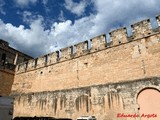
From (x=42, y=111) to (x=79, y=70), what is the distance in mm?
3724

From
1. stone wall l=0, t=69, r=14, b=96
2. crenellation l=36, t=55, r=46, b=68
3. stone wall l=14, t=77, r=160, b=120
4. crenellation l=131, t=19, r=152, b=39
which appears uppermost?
crenellation l=131, t=19, r=152, b=39

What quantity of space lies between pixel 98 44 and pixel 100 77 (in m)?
2.28

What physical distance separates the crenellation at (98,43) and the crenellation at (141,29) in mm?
2050

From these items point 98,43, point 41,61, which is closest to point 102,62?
point 98,43

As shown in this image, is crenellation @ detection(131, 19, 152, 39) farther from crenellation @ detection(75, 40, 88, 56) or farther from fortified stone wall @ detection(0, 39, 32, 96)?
fortified stone wall @ detection(0, 39, 32, 96)

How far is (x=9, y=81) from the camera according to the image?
16.6m

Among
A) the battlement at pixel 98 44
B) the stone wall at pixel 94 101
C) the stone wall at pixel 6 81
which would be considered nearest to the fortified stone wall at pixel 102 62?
the battlement at pixel 98 44

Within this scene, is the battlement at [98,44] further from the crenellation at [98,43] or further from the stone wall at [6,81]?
the stone wall at [6,81]

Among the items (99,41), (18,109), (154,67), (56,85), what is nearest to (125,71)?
(154,67)

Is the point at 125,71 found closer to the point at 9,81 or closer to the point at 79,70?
the point at 79,70

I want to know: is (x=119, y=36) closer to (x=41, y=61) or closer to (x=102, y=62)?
(x=102, y=62)

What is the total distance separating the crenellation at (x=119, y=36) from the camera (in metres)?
10.4

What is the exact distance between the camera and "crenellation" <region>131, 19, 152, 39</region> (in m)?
9.62

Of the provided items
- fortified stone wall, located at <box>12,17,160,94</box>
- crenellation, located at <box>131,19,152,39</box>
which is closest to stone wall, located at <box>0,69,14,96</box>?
fortified stone wall, located at <box>12,17,160,94</box>
